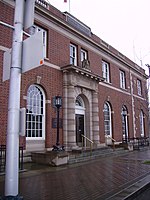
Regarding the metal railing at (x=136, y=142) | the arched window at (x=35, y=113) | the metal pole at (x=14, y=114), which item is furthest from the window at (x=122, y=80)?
the metal pole at (x=14, y=114)

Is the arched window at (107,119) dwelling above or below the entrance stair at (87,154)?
above

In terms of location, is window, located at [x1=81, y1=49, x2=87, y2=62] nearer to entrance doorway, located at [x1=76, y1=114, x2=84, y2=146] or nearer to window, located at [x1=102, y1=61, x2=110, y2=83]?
window, located at [x1=102, y1=61, x2=110, y2=83]

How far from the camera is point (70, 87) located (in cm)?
1476

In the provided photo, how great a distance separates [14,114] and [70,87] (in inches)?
428

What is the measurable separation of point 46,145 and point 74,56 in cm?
A: 752

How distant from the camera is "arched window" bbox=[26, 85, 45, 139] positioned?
487 inches

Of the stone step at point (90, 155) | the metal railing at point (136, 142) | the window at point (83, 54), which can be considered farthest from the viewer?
the metal railing at point (136, 142)

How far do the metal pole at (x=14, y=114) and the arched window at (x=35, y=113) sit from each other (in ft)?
27.5

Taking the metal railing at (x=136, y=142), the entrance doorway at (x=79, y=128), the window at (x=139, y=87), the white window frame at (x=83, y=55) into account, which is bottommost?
the metal railing at (x=136, y=142)

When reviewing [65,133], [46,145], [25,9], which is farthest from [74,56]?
[25,9]

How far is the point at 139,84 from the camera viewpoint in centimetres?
2931

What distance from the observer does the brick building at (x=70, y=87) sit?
1223 centimetres

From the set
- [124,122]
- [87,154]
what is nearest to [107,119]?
[124,122]

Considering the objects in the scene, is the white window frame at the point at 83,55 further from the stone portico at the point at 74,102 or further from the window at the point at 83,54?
the stone portico at the point at 74,102
